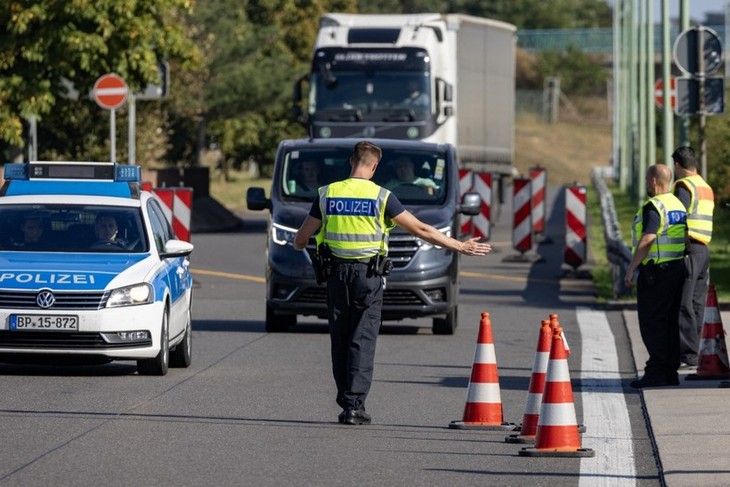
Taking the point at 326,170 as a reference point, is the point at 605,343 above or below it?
below

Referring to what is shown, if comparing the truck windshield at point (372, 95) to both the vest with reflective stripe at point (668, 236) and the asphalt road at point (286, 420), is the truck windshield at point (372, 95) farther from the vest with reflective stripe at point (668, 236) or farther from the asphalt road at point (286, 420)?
the vest with reflective stripe at point (668, 236)

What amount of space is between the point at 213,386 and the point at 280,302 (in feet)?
14.0

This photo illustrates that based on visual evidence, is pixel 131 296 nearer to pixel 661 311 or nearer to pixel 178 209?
pixel 661 311

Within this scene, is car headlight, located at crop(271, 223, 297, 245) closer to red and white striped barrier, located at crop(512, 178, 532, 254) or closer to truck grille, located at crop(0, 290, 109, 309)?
truck grille, located at crop(0, 290, 109, 309)

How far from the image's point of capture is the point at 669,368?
1335 cm

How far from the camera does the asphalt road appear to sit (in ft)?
30.5

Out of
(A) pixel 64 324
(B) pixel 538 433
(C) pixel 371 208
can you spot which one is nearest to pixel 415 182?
(A) pixel 64 324

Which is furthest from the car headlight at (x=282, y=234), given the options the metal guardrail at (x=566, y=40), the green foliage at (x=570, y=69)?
the metal guardrail at (x=566, y=40)

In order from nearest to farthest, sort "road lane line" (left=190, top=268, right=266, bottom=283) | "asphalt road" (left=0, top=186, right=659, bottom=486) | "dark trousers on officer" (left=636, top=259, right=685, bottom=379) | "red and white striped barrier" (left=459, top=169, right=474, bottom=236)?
"asphalt road" (left=0, top=186, right=659, bottom=486), "dark trousers on officer" (left=636, top=259, right=685, bottom=379), "road lane line" (left=190, top=268, right=266, bottom=283), "red and white striped barrier" (left=459, top=169, right=474, bottom=236)

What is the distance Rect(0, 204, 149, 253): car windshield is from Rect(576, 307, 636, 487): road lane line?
371 cm

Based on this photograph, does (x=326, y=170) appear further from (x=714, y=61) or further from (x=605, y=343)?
(x=714, y=61)

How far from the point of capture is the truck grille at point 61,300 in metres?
13.2

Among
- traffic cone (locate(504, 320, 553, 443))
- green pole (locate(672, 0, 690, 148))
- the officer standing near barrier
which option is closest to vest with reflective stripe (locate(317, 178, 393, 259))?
the officer standing near barrier

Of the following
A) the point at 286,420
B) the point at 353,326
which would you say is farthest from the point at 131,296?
the point at 353,326
